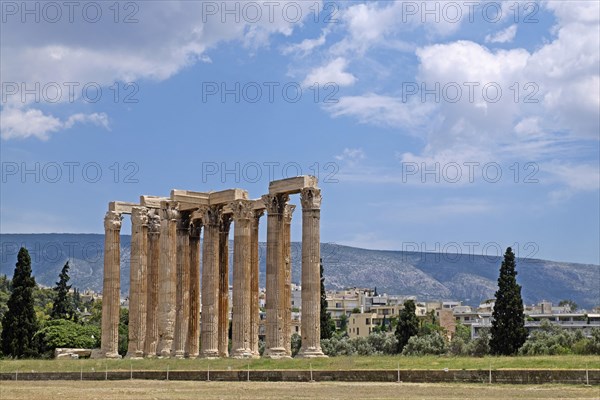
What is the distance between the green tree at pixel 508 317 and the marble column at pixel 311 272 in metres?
23.9

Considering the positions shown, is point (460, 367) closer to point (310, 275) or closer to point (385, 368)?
point (385, 368)

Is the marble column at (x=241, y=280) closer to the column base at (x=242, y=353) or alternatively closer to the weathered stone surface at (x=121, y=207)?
the column base at (x=242, y=353)

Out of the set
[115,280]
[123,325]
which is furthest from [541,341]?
[123,325]

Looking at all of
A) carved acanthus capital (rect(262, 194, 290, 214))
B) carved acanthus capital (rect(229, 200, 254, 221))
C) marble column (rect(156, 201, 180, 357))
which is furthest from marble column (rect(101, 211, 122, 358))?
carved acanthus capital (rect(262, 194, 290, 214))

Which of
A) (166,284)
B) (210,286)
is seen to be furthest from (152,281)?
(210,286)

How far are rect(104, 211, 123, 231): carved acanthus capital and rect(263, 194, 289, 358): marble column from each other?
42.5 feet

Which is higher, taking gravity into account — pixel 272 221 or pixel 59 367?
pixel 272 221

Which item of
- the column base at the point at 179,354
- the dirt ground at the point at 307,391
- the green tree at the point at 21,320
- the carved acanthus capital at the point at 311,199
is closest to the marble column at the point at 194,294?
the column base at the point at 179,354

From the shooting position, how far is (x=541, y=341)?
72812 mm

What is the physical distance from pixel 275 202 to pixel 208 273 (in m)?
7.05

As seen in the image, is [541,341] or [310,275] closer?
[310,275]

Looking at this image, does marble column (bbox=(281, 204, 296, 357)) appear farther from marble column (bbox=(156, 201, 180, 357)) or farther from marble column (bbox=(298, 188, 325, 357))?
marble column (bbox=(156, 201, 180, 357))

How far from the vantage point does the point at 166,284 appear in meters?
62.3

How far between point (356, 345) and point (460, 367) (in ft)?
155
